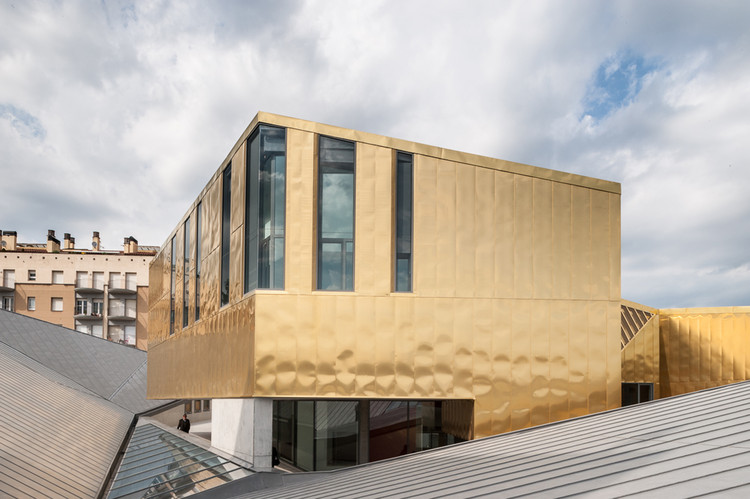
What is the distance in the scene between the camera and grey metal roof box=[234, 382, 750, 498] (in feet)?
19.7

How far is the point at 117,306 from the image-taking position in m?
61.5

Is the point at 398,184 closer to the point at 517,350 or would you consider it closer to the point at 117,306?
the point at 517,350

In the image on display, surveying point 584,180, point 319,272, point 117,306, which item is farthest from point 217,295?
point 117,306

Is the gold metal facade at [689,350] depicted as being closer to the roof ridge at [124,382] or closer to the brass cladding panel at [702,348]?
the brass cladding panel at [702,348]

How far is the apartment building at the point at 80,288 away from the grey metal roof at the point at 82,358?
16.8m

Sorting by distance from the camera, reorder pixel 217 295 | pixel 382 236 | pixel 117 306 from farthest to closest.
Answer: pixel 117 306
pixel 217 295
pixel 382 236

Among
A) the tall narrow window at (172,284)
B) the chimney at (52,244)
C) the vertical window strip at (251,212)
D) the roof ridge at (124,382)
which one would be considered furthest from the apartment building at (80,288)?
the vertical window strip at (251,212)

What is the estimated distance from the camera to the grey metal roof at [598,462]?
6.00 m

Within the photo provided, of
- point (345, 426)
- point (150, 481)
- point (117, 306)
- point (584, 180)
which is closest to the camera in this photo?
point (150, 481)

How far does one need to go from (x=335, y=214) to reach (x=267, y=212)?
166 centimetres

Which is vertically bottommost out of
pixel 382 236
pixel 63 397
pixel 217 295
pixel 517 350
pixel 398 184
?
pixel 63 397

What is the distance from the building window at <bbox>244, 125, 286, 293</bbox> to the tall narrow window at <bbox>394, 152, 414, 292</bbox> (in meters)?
2.79

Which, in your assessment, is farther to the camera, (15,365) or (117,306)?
(117,306)

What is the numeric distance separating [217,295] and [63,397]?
38.7 feet
